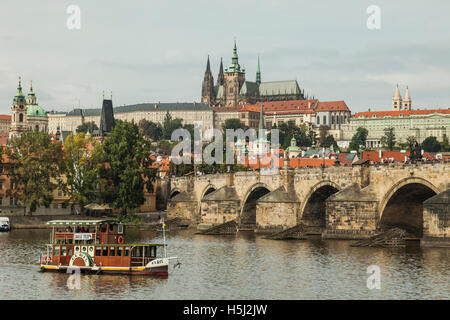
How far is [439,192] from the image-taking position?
2397 inches

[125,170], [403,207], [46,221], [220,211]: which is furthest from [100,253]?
[125,170]

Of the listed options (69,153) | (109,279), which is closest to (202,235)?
(69,153)

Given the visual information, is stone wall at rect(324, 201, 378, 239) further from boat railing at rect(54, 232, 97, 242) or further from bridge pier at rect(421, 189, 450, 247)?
boat railing at rect(54, 232, 97, 242)

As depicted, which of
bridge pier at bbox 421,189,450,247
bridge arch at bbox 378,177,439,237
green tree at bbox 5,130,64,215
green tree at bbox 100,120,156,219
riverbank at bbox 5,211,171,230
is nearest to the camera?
bridge pier at bbox 421,189,450,247

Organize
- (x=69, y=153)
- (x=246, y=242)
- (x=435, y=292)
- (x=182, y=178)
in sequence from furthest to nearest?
(x=182, y=178) < (x=69, y=153) < (x=246, y=242) < (x=435, y=292)

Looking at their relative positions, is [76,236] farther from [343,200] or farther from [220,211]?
[220,211]

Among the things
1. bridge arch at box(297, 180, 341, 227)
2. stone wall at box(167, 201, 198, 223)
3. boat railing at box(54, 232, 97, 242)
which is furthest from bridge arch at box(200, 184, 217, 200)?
boat railing at box(54, 232, 97, 242)

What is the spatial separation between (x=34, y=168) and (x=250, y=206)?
23.2m

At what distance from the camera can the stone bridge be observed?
201ft

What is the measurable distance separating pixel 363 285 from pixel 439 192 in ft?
57.0

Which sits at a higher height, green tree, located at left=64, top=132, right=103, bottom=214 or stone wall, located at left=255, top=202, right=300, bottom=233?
green tree, located at left=64, top=132, right=103, bottom=214

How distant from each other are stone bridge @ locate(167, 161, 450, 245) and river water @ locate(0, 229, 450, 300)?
7.34ft
